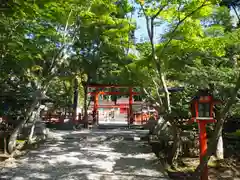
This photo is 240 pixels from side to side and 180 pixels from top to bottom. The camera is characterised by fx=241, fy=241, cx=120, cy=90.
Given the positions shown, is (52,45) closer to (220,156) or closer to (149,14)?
(149,14)

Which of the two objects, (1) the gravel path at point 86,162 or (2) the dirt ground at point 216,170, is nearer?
(1) the gravel path at point 86,162

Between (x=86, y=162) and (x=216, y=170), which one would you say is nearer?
(x=216, y=170)

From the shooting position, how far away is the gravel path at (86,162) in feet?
21.3

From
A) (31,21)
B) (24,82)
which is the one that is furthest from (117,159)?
(24,82)

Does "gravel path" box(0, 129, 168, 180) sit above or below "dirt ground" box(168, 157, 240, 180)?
above

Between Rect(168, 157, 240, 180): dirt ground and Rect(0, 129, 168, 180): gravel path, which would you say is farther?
Rect(168, 157, 240, 180): dirt ground

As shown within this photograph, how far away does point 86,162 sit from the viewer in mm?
7793

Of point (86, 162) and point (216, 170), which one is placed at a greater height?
point (86, 162)

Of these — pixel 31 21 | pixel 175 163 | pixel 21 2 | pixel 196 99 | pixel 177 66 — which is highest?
pixel 31 21

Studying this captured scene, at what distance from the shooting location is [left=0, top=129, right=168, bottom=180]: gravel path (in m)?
6.48

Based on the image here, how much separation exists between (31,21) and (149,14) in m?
3.83

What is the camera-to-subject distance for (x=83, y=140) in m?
11.5

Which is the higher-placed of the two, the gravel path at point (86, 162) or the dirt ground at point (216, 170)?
the gravel path at point (86, 162)

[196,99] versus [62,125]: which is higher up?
[196,99]
